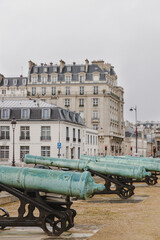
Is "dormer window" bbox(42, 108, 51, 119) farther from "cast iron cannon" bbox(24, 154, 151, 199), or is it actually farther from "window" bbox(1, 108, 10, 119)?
"cast iron cannon" bbox(24, 154, 151, 199)

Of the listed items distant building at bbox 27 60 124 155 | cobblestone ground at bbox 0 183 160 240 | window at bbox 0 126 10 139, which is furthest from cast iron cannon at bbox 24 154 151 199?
distant building at bbox 27 60 124 155

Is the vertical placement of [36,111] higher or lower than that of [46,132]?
Result: higher

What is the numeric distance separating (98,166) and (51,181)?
25.1ft

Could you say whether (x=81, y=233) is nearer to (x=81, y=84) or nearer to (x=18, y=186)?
(x=18, y=186)

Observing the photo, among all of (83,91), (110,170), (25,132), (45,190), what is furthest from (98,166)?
(83,91)

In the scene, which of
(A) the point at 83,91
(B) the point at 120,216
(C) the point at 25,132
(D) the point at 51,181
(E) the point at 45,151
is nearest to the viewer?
(D) the point at 51,181

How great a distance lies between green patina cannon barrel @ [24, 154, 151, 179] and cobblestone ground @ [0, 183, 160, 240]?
108cm

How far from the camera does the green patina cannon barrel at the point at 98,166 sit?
50.0ft

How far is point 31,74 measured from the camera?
80.8 meters

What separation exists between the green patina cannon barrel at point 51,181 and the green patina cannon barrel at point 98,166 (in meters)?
6.10

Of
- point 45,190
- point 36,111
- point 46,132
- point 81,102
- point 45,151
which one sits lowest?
point 45,190

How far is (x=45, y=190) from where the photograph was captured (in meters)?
8.52

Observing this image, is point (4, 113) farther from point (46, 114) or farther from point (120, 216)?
point (120, 216)

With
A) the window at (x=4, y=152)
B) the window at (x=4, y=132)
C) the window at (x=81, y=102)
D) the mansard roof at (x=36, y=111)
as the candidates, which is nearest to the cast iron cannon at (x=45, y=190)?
the mansard roof at (x=36, y=111)
